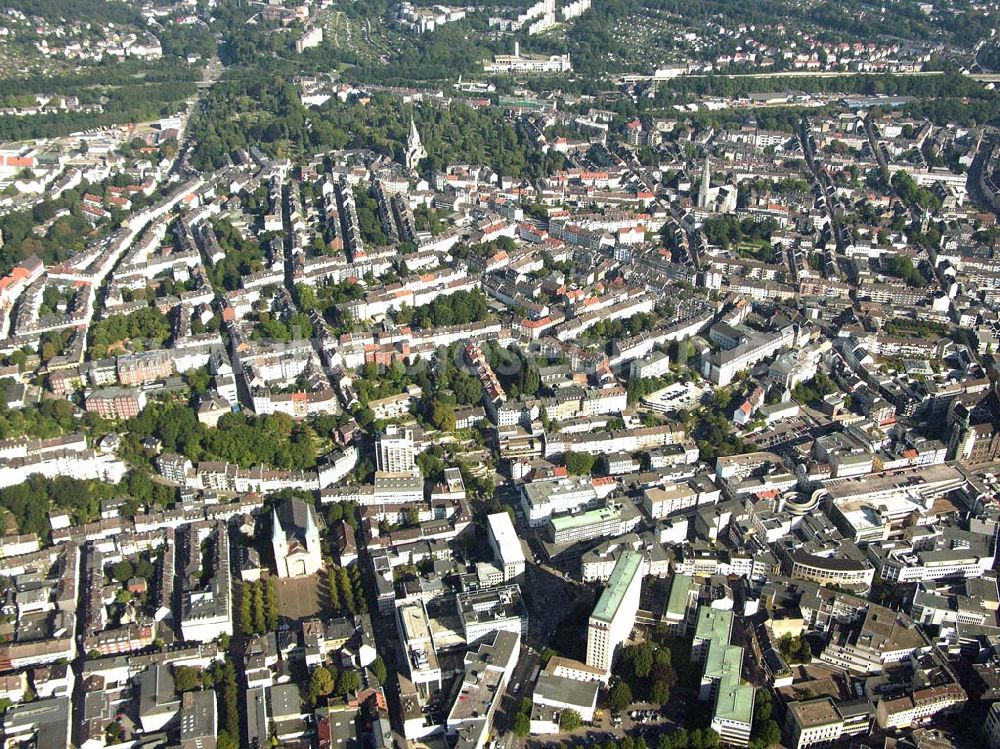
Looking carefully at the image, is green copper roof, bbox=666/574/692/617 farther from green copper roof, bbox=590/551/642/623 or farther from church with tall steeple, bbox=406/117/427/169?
church with tall steeple, bbox=406/117/427/169

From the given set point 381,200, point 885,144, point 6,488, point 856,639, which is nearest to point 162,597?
point 6,488

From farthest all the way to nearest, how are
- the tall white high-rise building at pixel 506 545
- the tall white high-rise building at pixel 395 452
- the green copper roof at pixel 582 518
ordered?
1. the tall white high-rise building at pixel 395 452
2. the green copper roof at pixel 582 518
3. the tall white high-rise building at pixel 506 545

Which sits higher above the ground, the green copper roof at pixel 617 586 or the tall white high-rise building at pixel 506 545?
the green copper roof at pixel 617 586

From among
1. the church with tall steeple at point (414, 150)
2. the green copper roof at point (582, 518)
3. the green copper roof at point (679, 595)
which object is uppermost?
the church with tall steeple at point (414, 150)

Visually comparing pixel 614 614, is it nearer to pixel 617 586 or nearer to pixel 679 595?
pixel 617 586

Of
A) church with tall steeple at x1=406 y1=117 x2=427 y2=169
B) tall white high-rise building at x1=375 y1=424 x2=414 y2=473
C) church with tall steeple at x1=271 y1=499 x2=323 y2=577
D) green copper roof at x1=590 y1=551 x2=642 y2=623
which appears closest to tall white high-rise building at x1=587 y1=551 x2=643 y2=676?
green copper roof at x1=590 y1=551 x2=642 y2=623

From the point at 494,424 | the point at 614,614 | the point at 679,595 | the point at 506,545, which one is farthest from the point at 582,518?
the point at 494,424

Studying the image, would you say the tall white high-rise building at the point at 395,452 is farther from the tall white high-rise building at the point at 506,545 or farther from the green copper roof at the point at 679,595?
the green copper roof at the point at 679,595

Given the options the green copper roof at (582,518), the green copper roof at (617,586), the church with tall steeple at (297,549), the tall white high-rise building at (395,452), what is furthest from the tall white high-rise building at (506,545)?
the church with tall steeple at (297,549)
